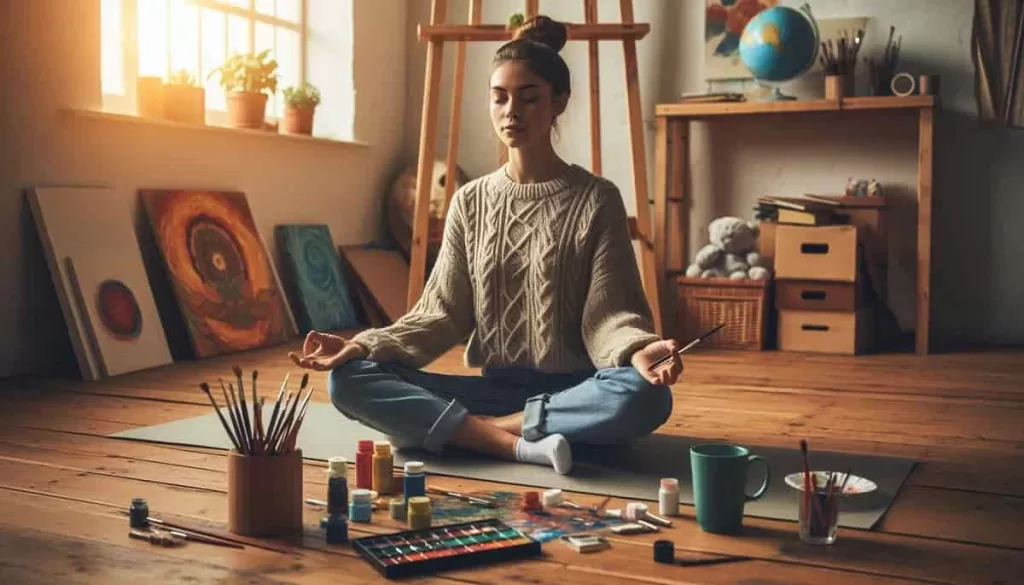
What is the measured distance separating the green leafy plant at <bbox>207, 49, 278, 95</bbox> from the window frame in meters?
0.12

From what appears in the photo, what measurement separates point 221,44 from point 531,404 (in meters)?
2.82

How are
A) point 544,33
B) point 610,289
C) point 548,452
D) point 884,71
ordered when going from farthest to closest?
point 884,71 → point 544,33 → point 610,289 → point 548,452

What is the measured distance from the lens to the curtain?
4.17 m

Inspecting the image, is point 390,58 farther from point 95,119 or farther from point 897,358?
point 897,358

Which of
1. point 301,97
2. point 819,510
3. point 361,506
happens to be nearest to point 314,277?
point 301,97

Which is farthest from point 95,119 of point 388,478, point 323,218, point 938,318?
point 938,318

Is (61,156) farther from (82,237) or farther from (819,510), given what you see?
(819,510)

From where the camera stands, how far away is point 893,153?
4.43m

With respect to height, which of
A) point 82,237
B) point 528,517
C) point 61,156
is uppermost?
point 61,156

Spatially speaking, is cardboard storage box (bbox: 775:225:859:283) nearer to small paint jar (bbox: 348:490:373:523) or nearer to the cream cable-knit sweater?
the cream cable-knit sweater

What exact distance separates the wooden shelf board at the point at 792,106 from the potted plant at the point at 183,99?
1.73 metres

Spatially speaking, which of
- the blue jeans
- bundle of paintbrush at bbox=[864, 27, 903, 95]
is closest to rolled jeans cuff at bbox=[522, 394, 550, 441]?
the blue jeans

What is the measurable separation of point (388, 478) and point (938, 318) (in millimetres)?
3110

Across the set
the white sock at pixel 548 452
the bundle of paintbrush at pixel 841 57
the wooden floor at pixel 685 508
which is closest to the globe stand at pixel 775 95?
A: the bundle of paintbrush at pixel 841 57
